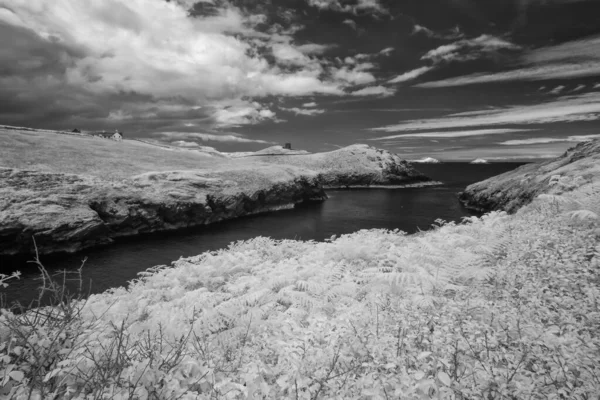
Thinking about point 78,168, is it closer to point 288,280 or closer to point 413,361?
point 288,280

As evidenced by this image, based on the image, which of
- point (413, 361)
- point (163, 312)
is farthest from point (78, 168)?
point (413, 361)

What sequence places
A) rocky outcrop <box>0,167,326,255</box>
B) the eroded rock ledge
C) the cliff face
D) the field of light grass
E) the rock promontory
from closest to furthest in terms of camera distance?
1. the cliff face
2. rocky outcrop <box>0,167,326,255</box>
3. the eroded rock ledge
4. the rock promontory
5. the field of light grass

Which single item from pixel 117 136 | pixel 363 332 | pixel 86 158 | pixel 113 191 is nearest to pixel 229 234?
pixel 113 191

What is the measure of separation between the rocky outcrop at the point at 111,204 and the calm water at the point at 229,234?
2202 mm

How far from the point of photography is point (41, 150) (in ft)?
142

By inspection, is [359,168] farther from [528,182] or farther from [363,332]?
[363,332]

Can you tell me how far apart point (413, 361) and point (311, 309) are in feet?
10.7

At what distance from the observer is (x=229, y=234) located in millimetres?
35219

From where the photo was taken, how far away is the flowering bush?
346 cm

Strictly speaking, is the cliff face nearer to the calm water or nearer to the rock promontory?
the calm water

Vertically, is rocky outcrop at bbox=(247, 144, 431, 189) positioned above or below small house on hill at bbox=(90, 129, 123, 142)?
below

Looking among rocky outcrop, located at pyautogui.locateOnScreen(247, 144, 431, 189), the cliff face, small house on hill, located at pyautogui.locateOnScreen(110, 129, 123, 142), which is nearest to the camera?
the cliff face

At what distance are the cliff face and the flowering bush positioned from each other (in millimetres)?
13213

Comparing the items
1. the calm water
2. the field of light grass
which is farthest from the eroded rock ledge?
the field of light grass
